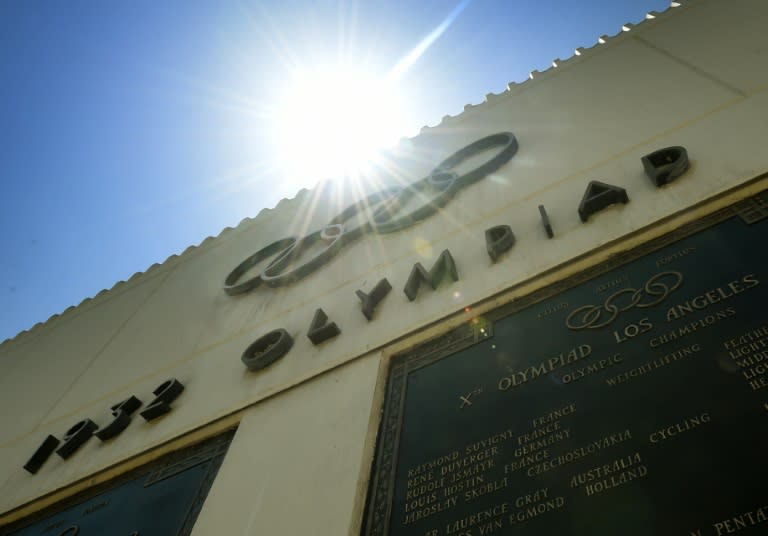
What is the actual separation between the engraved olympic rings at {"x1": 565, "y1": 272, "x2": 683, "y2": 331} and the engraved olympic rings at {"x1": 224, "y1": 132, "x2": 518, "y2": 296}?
2.86 m

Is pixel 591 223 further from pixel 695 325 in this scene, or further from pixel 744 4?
pixel 744 4

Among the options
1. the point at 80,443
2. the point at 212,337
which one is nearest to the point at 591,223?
the point at 212,337

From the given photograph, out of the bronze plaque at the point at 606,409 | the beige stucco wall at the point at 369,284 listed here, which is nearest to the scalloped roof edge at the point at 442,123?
the beige stucco wall at the point at 369,284

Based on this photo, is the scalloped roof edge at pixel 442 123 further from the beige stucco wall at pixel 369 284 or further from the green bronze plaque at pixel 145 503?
the green bronze plaque at pixel 145 503

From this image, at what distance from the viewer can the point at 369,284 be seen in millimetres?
5531

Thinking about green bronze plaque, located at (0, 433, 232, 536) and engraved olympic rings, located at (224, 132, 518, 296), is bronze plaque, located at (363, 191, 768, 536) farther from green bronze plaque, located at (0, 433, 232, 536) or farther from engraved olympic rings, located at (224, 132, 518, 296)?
engraved olympic rings, located at (224, 132, 518, 296)

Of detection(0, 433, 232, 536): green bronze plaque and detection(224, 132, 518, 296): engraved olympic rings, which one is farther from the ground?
detection(224, 132, 518, 296): engraved olympic rings

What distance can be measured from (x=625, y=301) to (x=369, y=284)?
8.63 ft

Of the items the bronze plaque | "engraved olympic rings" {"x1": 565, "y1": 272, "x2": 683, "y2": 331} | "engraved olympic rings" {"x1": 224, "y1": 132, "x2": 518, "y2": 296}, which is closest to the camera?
the bronze plaque

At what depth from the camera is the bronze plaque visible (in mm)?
2312

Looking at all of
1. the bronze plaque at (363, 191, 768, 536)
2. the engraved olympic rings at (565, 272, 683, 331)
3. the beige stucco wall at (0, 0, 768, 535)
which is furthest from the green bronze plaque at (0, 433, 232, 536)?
the engraved olympic rings at (565, 272, 683, 331)

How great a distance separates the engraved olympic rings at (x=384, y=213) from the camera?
625 centimetres

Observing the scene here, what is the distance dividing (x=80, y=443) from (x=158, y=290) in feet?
12.0

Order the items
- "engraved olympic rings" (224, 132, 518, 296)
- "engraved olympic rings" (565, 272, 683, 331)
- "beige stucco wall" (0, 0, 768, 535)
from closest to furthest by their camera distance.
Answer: "engraved olympic rings" (565, 272, 683, 331), "beige stucco wall" (0, 0, 768, 535), "engraved olympic rings" (224, 132, 518, 296)
